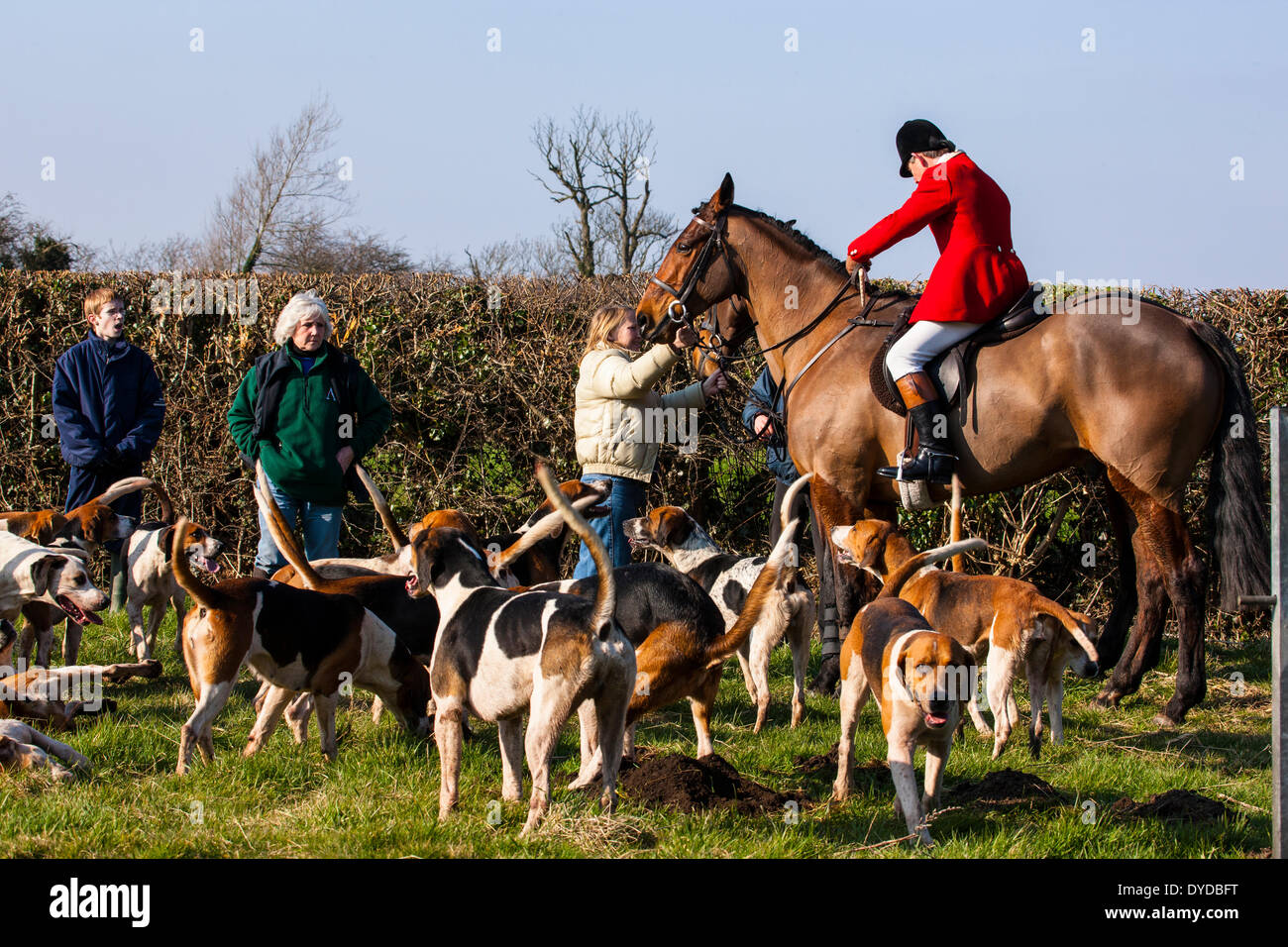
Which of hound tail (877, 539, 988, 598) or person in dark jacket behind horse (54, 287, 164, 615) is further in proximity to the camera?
person in dark jacket behind horse (54, 287, 164, 615)

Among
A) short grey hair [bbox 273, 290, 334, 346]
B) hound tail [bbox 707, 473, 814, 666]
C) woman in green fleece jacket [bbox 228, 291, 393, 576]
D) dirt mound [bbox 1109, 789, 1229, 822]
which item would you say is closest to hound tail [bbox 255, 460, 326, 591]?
woman in green fleece jacket [bbox 228, 291, 393, 576]

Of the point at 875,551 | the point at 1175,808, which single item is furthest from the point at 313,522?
Result: the point at 1175,808

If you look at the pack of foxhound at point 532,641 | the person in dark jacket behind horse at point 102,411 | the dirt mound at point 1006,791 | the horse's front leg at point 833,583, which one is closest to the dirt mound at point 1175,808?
the dirt mound at point 1006,791

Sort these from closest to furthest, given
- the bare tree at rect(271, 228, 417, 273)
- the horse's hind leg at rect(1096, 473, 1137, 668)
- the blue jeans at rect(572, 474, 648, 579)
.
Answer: the blue jeans at rect(572, 474, 648, 579) < the horse's hind leg at rect(1096, 473, 1137, 668) < the bare tree at rect(271, 228, 417, 273)

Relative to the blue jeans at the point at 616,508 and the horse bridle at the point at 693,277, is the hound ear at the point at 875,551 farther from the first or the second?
the horse bridle at the point at 693,277

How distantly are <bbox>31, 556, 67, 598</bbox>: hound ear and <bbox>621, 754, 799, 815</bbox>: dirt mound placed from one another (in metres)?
3.04

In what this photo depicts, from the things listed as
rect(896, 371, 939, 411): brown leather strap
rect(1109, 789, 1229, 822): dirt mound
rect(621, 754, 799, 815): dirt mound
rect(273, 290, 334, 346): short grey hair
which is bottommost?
rect(1109, 789, 1229, 822): dirt mound

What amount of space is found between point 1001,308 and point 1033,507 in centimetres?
284

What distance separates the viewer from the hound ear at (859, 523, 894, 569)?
6.75 m

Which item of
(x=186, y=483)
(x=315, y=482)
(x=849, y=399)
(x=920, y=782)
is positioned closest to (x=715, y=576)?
(x=849, y=399)

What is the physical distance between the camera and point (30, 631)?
7277 millimetres

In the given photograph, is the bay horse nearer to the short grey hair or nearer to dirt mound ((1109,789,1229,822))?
dirt mound ((1109,789,1229,822))

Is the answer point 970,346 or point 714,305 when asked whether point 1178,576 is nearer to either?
point 970,346

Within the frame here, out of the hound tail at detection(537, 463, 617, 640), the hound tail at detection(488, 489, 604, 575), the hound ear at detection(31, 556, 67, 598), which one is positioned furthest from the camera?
the hound ear at detection(31, 556, 67, 598)
